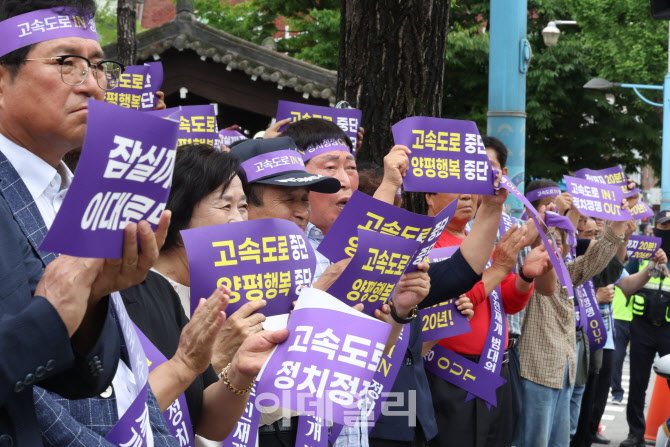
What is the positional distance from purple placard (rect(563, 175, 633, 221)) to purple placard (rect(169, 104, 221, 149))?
7.23ft

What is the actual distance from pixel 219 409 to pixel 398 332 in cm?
122

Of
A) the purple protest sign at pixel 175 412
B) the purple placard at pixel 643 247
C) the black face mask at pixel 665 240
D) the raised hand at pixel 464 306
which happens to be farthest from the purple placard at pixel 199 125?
the black face mask at pixel 665 240

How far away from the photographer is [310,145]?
3.86m

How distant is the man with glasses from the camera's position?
1.55m

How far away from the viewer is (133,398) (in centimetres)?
200

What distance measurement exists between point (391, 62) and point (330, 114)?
58 centimetres

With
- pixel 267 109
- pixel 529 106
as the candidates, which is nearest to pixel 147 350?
pixel 267 109

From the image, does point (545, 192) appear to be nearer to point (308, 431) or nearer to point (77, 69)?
point (308, 431)

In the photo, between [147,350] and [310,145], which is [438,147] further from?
[147,350]

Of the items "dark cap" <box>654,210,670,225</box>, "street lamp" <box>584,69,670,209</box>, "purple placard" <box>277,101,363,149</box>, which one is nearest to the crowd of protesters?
"purple placard" <box>277,101,363,149</box>

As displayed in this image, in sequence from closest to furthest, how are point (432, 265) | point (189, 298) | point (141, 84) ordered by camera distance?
1. point (189, 298)
2. point (432, 265)
3. point (141, 84)

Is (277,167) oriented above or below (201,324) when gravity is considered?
above

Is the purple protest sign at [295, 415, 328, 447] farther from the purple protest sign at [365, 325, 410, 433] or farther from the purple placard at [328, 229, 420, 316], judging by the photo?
the purple protest sign at [365, 325, 410, 433]

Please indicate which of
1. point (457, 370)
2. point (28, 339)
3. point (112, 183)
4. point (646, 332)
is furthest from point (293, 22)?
point (28, 339)
